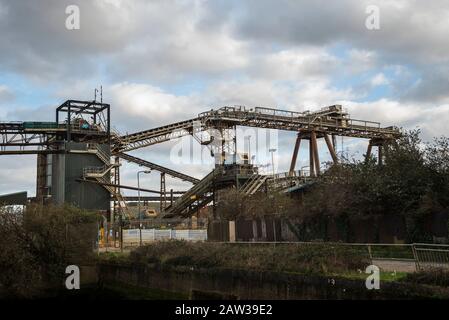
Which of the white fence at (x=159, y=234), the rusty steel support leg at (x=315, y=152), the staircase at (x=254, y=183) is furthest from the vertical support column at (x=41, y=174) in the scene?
the rusty steel support leg at (x=315, y=152)

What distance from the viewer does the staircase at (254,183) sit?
59.2 m

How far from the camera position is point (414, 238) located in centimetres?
2969

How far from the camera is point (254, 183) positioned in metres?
61.2

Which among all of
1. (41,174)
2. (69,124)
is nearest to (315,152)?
(69,124)

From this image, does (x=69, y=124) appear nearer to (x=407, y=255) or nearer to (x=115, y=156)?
(x=115, y=156)

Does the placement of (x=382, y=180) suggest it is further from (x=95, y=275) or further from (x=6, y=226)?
(x=6, y=226)

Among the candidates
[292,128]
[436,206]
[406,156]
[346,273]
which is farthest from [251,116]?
[346,273]

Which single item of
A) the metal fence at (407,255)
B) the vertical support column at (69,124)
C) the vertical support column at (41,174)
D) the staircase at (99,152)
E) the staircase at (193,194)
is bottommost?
the metal fence at (407,255)

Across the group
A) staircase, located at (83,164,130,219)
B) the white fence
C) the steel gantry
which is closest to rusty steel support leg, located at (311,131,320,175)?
the steel gantry

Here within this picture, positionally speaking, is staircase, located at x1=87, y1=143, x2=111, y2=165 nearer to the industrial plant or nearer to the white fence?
the industrial plant

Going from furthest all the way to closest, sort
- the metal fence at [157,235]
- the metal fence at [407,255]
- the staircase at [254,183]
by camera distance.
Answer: the staircase at [254,183] → the metal fence at [157,235] → the metal fence at [407,255]

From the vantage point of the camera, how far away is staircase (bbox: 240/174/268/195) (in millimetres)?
59237

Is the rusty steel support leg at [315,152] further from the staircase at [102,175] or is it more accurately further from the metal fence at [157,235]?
the metal fence at [157,235]

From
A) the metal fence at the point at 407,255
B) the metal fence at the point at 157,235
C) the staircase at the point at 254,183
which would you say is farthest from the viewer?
the staircase at the point at 254,183
